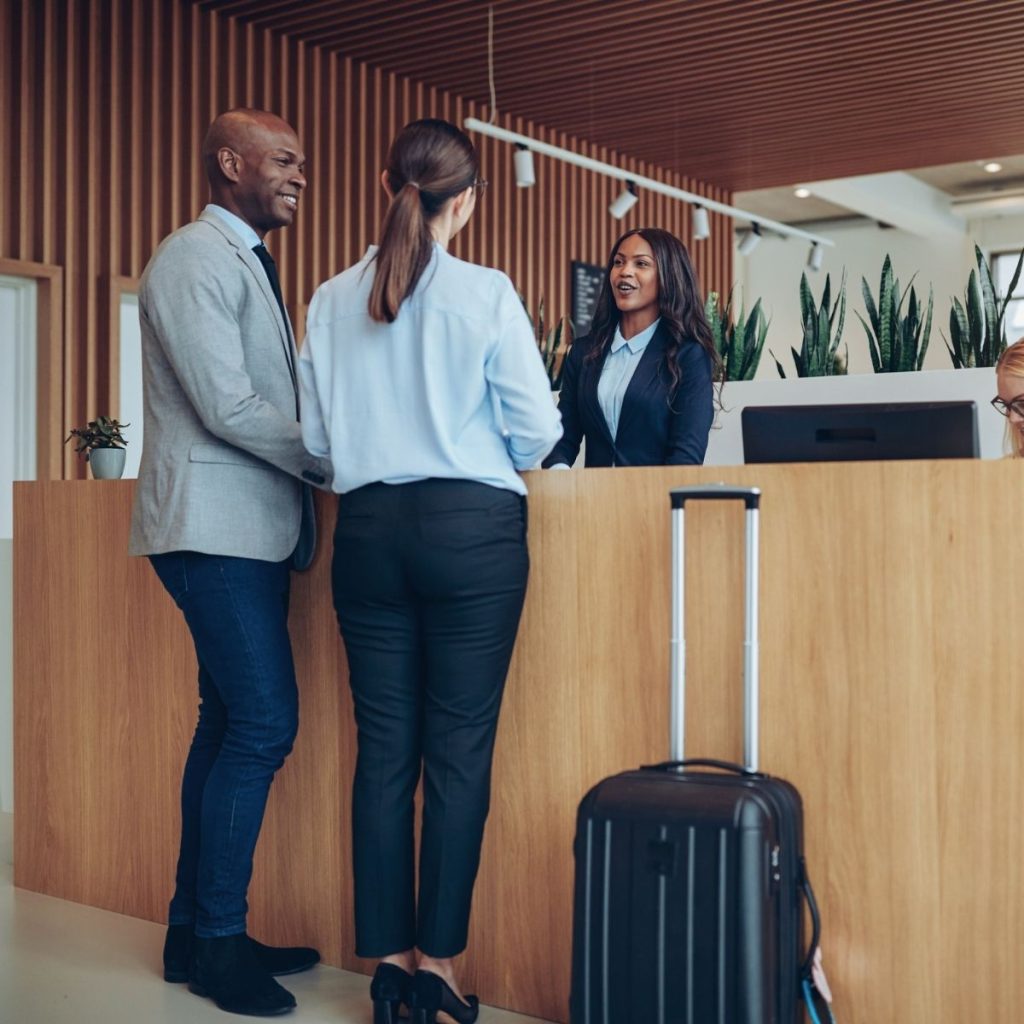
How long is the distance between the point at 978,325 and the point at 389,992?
2.59 metres

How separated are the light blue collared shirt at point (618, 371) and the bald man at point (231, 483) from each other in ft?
2.55

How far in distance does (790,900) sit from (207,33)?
5187 millimetres

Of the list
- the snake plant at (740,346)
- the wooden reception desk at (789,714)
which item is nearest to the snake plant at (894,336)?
the snake plant at (740,346)

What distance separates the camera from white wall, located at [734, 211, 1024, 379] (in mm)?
12445

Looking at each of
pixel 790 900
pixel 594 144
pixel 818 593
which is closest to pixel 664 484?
pixel 818 593

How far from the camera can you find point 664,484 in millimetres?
2174

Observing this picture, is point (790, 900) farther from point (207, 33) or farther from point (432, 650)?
point (207, 33)

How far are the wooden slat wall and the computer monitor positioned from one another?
381 centimetres

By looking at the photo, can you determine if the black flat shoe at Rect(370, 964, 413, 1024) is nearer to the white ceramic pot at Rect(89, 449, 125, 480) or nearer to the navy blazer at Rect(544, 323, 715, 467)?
the navy blazer at Rect(544, 323, 715, 467)

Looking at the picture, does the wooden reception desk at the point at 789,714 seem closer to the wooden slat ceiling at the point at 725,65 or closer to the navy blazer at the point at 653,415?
the navy blazer at the point at 653,415

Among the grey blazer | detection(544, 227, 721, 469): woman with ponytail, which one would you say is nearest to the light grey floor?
the grey blazer

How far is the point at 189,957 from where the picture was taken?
252 centimetres

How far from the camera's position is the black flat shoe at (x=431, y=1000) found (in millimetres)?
2154

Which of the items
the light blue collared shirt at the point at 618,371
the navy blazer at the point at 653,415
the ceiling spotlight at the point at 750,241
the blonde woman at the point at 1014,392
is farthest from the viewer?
the ceiling spotlight at the point at 750,241
